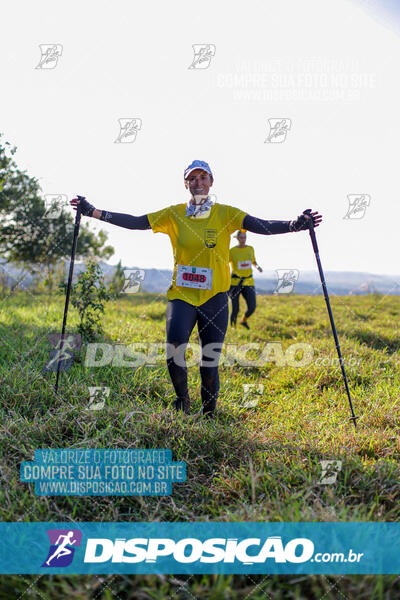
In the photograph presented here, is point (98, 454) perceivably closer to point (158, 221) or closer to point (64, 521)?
point (64, 521)

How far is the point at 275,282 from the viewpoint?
25.0 ft

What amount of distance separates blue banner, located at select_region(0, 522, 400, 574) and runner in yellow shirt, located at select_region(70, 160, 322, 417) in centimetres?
159

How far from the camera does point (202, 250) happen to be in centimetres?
367

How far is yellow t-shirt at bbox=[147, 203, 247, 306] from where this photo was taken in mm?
3664

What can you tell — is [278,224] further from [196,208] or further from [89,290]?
[89,290]

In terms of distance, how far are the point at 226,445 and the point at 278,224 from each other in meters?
2.27

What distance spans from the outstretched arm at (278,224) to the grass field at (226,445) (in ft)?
6.66

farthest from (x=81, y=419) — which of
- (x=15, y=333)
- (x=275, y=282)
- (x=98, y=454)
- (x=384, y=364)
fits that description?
(x=275, y=282)

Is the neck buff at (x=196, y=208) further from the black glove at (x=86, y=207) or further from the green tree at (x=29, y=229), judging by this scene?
the green tree at (x=29, y=229)

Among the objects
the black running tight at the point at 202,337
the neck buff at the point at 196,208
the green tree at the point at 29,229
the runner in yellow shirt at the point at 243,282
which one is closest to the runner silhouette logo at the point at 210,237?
the neck buff at the point at 196,208

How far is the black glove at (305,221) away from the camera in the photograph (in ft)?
12.1

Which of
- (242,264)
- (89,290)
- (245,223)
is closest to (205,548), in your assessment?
A: (245,223)

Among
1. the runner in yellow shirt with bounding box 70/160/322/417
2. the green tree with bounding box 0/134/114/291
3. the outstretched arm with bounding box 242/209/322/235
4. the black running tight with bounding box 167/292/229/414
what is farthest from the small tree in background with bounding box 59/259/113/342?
the green tree with bounding box 0/134/114/291

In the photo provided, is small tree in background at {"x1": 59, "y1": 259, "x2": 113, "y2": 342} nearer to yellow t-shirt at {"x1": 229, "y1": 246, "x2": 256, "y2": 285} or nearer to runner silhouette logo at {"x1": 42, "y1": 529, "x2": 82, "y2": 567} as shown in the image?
runner silhouette logo at {"x1": 42, "y1": 529, "x2": 82, "y2": 567}
